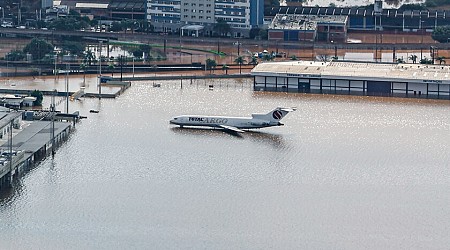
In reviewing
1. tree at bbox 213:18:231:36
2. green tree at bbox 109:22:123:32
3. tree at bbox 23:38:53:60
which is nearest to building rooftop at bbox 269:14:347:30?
tree at bbox 213:18:231:36

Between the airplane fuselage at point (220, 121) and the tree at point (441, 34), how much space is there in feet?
50.8

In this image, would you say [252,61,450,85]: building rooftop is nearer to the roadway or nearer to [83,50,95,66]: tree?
[83,50,95,66]: tree

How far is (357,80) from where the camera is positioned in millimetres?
31234

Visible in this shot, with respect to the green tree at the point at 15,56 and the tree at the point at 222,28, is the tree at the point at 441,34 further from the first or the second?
the green tree at the point at 15,56

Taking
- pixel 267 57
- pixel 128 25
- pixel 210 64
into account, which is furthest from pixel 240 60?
pixel 128 25

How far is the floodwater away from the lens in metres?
18.3

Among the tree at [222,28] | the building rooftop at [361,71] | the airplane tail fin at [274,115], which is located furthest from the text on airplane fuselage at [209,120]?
the tree at [222,28]

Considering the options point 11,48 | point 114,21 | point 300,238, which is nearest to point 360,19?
point 114,21

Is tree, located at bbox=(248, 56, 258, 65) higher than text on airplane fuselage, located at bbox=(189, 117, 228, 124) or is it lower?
higher

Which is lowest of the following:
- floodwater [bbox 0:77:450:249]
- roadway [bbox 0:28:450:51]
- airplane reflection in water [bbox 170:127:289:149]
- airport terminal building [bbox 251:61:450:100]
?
floodwater [bbox 0:77:450:249]

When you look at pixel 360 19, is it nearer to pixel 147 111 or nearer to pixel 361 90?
pixel 361 90

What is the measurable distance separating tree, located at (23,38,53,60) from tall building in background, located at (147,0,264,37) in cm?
621

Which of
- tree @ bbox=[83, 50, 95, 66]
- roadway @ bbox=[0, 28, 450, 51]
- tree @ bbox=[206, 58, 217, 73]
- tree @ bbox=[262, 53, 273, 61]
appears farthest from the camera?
roadway @ bbox=[0, 28, 450, 51]

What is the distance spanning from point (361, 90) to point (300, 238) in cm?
1331
